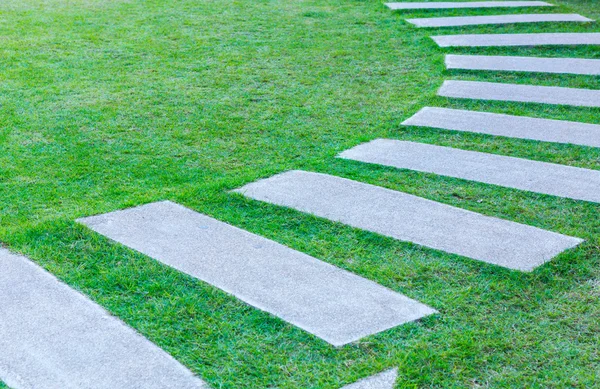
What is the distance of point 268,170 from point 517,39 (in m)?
3.28

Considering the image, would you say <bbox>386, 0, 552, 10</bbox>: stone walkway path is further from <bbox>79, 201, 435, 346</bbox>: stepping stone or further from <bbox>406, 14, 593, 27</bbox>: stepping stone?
<bbox>79, 201, 435, 346</bbox>: stepping stone

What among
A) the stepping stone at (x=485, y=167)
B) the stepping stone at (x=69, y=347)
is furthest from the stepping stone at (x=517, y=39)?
the stepping stone at (x=69, y=347)

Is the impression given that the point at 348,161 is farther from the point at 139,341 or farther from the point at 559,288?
the point at 139,341

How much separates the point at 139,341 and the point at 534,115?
2.98 m

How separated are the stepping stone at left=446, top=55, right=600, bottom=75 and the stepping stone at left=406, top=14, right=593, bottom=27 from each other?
1.11m

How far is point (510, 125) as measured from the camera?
4223 millimetres

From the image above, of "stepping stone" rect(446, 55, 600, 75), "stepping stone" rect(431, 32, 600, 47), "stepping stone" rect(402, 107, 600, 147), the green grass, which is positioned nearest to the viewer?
the green grass

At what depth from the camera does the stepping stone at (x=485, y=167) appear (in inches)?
133

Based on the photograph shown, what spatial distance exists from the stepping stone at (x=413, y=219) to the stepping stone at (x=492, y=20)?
3.62 metres

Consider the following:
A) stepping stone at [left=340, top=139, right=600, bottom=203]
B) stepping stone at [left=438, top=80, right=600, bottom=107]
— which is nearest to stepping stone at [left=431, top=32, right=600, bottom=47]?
stepping stone at [left=438, top=80, right=600, bottom=107]

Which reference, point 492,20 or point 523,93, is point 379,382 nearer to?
point 523,93

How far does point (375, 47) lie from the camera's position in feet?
19.8

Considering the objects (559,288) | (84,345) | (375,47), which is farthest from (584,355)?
(375,47)

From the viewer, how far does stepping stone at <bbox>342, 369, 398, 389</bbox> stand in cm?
205
